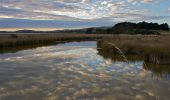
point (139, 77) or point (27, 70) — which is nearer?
point (139, 77)

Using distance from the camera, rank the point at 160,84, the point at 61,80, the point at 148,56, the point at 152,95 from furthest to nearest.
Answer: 1. the point at 148,56
2. the point at 61,80
3. the point at 160,84
4. the point at 152,95

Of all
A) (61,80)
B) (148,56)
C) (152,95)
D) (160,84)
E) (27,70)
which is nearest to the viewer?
(152,95)

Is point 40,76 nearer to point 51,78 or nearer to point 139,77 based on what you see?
point 51,78

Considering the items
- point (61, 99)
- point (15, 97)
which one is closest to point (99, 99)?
point (61, 99)

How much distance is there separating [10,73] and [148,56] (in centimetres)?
773

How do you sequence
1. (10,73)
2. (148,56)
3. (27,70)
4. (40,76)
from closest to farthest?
Answer: 1. (40,76)
2. (10,73)
3. (27,70)
4. (148,56)

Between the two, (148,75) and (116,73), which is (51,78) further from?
(148,75)

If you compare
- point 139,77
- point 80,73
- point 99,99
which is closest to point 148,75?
point 139,77

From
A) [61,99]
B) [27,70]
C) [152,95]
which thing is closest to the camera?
[61,99]

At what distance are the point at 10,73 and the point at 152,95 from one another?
21.6ft

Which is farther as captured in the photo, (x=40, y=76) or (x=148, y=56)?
(x=148, y=56)

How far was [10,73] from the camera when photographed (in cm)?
1312

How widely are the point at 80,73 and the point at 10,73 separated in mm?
3036

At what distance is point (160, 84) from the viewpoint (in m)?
10.7
